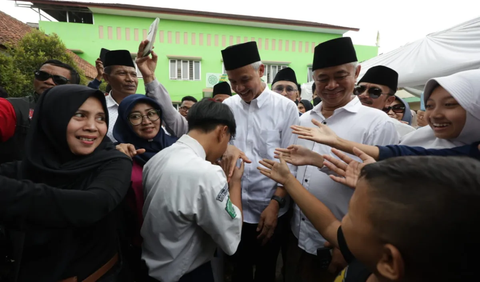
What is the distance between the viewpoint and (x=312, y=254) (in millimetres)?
1938

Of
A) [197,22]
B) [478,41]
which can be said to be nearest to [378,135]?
[478,41]

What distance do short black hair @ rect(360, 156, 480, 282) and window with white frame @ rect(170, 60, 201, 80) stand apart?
15.8 metres

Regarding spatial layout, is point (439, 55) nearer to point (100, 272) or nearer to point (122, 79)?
point (122, 79)

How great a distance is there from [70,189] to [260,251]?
1852 mm

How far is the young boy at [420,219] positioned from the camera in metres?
0.63

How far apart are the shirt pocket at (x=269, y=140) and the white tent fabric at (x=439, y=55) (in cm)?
353

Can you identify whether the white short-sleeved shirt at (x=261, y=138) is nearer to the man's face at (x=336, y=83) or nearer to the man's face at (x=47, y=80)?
the man's face at (x=336, y=83)

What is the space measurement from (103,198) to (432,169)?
1302mm

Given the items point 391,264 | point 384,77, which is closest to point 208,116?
point 391,264

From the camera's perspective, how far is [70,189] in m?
1.18

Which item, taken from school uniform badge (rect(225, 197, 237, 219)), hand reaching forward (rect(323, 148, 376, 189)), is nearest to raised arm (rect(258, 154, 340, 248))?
hand reaching forward (rect(323, 148, 376, 189))

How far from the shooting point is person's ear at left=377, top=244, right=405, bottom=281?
2.26 feet

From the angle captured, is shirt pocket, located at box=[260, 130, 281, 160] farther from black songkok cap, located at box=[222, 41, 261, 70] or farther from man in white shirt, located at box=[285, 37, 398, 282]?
black songkok cap, located at box=[222, 41, 261, 70]

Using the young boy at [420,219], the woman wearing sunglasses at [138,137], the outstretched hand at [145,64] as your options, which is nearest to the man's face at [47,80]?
the outstretched hand at [145,64]
